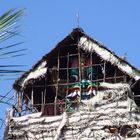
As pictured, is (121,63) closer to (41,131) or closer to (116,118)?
(116,118)

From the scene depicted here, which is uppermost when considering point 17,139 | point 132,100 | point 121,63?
point 121,63

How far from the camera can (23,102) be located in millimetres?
13844

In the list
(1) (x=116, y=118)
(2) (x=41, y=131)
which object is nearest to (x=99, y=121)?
(1) (x=116, y=118)

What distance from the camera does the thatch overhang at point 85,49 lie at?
1293 cm

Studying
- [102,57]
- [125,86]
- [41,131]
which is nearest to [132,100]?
[125,86]

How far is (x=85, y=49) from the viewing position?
547 inches

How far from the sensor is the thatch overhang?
1293 cm

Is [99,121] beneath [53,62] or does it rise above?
beneath

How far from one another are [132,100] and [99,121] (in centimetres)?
98

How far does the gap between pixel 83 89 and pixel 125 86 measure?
4.35 ft

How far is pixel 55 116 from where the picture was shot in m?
13.3

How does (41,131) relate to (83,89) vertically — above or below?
below

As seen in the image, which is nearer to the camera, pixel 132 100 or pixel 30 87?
pixel 132 100

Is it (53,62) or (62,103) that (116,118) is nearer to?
(62,103)
